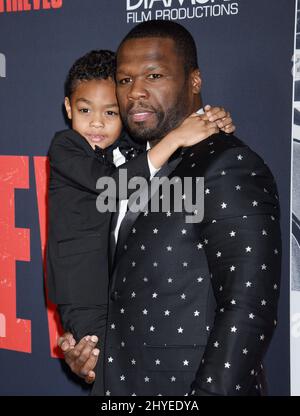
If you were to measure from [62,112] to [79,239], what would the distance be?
39.5 inches

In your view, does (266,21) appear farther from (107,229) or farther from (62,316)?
(62,316)

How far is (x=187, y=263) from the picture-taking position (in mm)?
1393

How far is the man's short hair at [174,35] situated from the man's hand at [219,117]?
0.13 meters

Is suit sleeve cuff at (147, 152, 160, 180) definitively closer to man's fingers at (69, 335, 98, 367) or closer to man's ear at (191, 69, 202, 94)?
man's ear at (191, 69, 202, 94)

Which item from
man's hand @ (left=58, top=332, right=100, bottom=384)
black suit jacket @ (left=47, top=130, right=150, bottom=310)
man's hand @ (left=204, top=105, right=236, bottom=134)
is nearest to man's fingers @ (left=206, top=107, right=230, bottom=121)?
man's hand @ (left=204, top=105, right=236, bottom=134)

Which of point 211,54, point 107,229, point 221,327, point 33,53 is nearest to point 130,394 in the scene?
point 221,327

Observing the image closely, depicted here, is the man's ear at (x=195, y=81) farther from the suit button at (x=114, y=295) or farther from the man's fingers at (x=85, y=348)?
the man's fingers at (x=85, y=348)

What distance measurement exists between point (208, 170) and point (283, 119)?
32.2 inches

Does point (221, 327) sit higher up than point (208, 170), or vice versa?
point (208, 170)

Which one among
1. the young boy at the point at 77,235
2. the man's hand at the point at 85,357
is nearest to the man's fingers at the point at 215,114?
the young boy at the point at 77,235

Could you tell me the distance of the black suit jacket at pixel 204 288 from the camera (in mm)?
1282

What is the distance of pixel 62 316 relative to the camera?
72.2 inches

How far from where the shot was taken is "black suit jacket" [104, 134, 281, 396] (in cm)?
128

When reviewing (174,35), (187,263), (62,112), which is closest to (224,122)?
(174,35)
